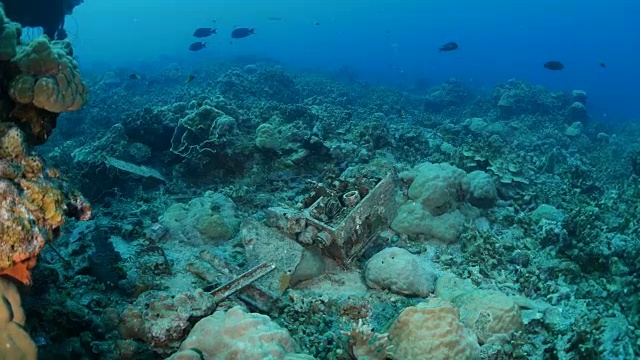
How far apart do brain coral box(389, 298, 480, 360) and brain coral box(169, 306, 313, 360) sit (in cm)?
119

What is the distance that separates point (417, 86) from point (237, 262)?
3433cm

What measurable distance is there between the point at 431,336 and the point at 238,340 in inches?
77.9

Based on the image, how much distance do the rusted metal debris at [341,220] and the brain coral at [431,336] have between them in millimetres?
1718

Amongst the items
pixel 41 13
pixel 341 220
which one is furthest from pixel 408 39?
pixel 341 220

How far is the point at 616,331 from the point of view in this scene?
482 centimetres

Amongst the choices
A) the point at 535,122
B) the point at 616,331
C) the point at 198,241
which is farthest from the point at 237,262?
the point at 535,122

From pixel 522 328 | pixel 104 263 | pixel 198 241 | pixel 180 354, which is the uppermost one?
pixel 180 354

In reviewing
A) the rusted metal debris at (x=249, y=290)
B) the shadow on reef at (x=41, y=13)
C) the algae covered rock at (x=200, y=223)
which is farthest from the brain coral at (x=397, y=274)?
the shadow on reef at (x=41, y=13)

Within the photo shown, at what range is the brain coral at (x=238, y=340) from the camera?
354 centimetres

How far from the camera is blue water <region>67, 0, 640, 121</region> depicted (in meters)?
58.0

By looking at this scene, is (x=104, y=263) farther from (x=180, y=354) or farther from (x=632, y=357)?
(x=632, y=357)

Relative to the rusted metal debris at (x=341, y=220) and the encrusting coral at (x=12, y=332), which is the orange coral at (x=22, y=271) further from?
the rusted metal debris at (x=341, y=220)

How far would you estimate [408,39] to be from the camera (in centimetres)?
10544

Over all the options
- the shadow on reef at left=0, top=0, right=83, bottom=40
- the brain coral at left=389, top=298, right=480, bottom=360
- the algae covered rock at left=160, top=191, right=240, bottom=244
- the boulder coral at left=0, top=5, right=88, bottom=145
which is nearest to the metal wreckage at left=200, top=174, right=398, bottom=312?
the algae covered rock at left=160, top=191, right=240, bottom=244
